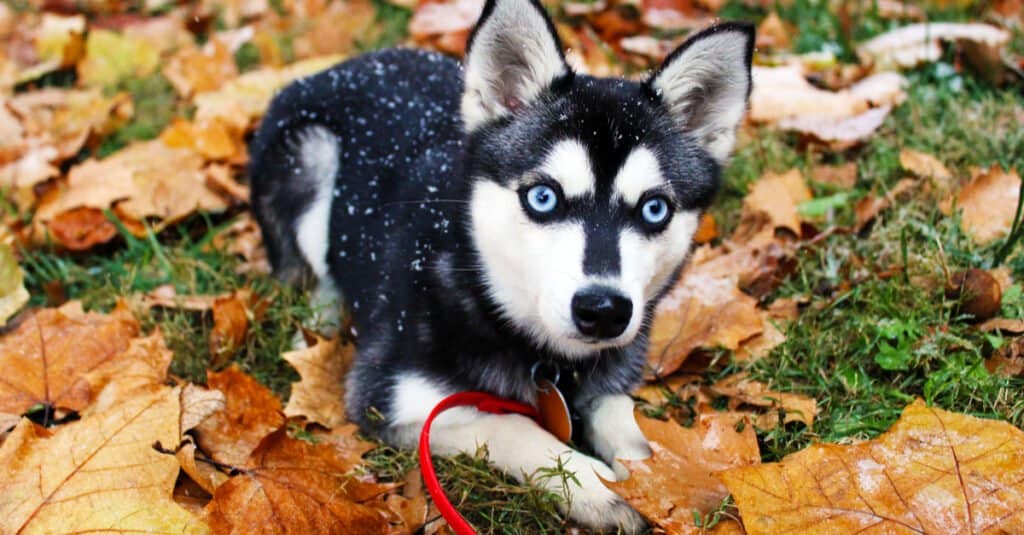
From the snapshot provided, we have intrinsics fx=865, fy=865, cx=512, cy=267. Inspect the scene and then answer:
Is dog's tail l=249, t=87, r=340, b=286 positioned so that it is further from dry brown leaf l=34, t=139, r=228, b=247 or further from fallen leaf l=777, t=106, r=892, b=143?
fallen leaf l=777, t=106, r=892, b=143

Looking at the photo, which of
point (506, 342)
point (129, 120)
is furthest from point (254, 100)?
point (506, 342)

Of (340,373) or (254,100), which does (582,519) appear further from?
(254,100)

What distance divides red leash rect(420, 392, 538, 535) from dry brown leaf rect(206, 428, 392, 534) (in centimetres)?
18

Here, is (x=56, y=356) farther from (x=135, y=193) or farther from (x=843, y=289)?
(x=843, y=289)

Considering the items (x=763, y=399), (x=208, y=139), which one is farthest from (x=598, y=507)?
(x=208, y=139)

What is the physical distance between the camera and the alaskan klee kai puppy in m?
2.30

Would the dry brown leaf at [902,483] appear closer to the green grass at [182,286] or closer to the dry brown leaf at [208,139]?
the green grass at [182,286]

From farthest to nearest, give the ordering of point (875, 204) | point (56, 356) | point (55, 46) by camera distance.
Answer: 1. point (55, 46)
2. point (875, 204)
3. point (56, 356)

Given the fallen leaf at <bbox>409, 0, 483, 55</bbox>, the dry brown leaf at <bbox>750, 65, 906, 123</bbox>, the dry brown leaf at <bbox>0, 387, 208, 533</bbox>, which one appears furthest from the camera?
the fallen leaf at <bbox>409, 0, 483, 55</bbox>

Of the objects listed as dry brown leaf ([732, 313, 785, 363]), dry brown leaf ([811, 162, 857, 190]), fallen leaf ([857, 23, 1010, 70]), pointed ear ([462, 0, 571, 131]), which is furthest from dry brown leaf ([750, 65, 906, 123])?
pointed ear ([462, 0, 571, 131])

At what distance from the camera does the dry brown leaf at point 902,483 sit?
1944 mm

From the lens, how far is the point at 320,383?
2996mm

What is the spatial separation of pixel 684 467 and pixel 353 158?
181 cm

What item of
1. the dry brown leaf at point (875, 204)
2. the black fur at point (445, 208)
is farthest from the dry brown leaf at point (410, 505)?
the dry brown leaf at point (875, 204)
